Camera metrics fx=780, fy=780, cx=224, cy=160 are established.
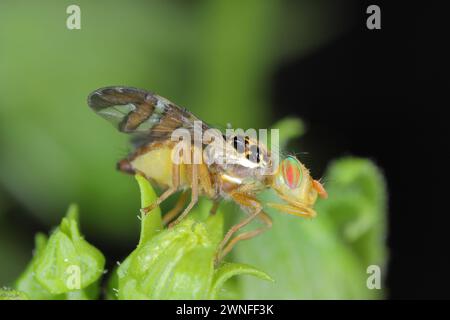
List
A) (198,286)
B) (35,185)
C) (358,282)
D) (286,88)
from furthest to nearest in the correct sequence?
(286,88), (35,185), (358,282), (198,286)

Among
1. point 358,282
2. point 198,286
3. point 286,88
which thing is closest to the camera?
point 198,286

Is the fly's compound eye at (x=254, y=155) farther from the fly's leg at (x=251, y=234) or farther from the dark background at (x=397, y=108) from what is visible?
the dark background at (x=397, y=108)

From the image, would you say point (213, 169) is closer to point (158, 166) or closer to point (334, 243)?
point (158, 166)

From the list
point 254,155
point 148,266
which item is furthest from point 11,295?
point 254,155

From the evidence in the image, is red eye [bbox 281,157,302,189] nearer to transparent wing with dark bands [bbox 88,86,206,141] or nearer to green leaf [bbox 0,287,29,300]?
transparent wing with dark bands [bbox 88,86,206,141]

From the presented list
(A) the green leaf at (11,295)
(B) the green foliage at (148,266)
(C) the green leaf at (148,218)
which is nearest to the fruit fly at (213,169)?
(C) the green leaf at (148,218)

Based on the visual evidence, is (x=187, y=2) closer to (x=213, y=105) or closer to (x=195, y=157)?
(x=213, y=105)

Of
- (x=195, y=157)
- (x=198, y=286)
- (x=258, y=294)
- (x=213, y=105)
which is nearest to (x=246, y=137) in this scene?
(x=195, y=157)

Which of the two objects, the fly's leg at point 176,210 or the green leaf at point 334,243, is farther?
the green leaf at point 334,243
